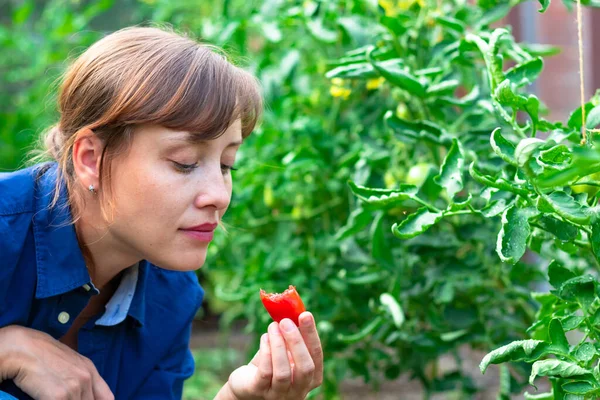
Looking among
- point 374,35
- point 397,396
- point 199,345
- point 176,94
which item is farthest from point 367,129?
point 199,345

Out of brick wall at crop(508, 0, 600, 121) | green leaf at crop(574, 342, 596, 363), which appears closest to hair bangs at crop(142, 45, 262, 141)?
green leaf at crop(574, 342, 596, 363)

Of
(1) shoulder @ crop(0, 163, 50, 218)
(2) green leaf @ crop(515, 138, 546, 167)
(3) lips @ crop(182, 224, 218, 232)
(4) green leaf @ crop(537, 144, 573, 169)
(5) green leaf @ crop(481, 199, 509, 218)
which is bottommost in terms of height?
(1) shoulder @ crop(0, 163, 50, 218)

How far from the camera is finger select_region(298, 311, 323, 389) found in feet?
4.32

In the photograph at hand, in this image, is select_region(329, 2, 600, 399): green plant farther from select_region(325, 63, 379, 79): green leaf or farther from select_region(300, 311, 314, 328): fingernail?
select_region(300, 311, 314, 328): fingernail

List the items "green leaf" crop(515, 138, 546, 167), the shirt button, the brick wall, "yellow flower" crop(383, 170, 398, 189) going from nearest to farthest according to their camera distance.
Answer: "green leaf" crop(515, 138, 546, 167) → the shirt button → "yellow flower" crop(383, 170, 398, 189) → the brick wall

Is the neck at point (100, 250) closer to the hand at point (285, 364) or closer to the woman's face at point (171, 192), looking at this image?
the woman's face at point (171, 192)

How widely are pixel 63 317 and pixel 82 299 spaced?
5 cm

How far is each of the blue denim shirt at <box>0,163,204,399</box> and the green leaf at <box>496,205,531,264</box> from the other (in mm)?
776

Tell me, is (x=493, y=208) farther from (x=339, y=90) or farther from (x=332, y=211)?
(x=332, y=211)

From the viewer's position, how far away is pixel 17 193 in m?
1.51

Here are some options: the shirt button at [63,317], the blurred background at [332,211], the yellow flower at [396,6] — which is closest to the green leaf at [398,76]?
the blurred background at [332,211]

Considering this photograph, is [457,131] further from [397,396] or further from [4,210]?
[397,396]

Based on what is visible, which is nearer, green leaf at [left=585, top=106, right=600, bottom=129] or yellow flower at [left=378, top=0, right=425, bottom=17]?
green leaf at [left=585, top=106, right=600, bottom=129]

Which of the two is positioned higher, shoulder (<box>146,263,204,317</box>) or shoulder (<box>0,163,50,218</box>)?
shoulder (<box>0,163,50,218</box>)
